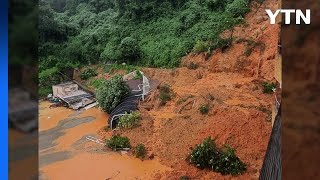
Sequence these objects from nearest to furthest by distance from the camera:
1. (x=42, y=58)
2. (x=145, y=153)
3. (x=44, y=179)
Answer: (x=44, y=179) → (x=145, y=153) → (x=42, y=58)

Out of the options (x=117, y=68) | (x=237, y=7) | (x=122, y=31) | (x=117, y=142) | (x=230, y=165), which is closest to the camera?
(x=230, y=165)

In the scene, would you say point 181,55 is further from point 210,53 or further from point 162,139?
point 162,139

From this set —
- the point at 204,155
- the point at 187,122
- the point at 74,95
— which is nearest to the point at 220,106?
the point at 187,122

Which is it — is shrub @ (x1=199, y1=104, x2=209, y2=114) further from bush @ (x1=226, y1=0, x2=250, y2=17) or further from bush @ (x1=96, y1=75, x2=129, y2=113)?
bush @ (x1=226, y1=0, x2=250, y2=17)

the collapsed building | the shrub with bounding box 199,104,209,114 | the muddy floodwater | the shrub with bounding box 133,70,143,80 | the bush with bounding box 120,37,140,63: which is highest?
the bush with bounding box 120,37,140,63

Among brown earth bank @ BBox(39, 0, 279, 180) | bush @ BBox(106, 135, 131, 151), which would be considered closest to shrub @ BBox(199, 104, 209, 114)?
brown earth bank @ BBox(39, 0, 279, 180)

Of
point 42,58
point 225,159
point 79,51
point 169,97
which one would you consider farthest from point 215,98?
point 42,58

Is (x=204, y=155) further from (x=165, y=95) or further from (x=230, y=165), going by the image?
(x=165, y=95)
